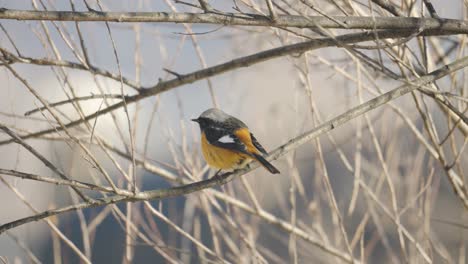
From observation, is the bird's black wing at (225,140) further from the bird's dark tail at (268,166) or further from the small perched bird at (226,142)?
the bird's dark tail at (268,166)

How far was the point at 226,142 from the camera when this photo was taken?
14.7 feet

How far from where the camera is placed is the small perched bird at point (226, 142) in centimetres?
430

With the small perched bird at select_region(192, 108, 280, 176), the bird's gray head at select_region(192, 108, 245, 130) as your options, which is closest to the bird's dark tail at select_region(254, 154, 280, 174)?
the small perched bird at select_region(192, 108, 280, 176)

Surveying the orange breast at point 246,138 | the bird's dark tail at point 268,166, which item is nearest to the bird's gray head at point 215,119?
the orange breast at point 246,138

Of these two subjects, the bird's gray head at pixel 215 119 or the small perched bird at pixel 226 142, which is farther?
the bird's gray head at pixel 215 119

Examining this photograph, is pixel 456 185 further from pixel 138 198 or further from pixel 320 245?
pixel 138 198

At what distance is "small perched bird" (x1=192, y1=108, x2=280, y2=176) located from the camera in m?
4.30

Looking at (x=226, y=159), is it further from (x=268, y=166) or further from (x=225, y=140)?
(x=268, y=166)

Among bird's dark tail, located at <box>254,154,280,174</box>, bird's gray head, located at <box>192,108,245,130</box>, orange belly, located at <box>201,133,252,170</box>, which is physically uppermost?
bird's gray head, located at <box>192,108,245,130</box>

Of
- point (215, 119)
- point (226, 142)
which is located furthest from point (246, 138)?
point (215, 119)

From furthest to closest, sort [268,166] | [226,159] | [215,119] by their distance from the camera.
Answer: [215,119] < [226,159] < [268,166]

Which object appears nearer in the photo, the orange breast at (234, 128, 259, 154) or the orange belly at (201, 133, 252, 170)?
the orange breast at (234, 128, 259, 154)

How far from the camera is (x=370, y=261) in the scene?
24.8 ft

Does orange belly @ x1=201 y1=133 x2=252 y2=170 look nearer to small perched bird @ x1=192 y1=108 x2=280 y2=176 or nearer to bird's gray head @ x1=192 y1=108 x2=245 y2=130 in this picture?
small perched bird @ x1=192 y1=108 x2=280 y2=176
